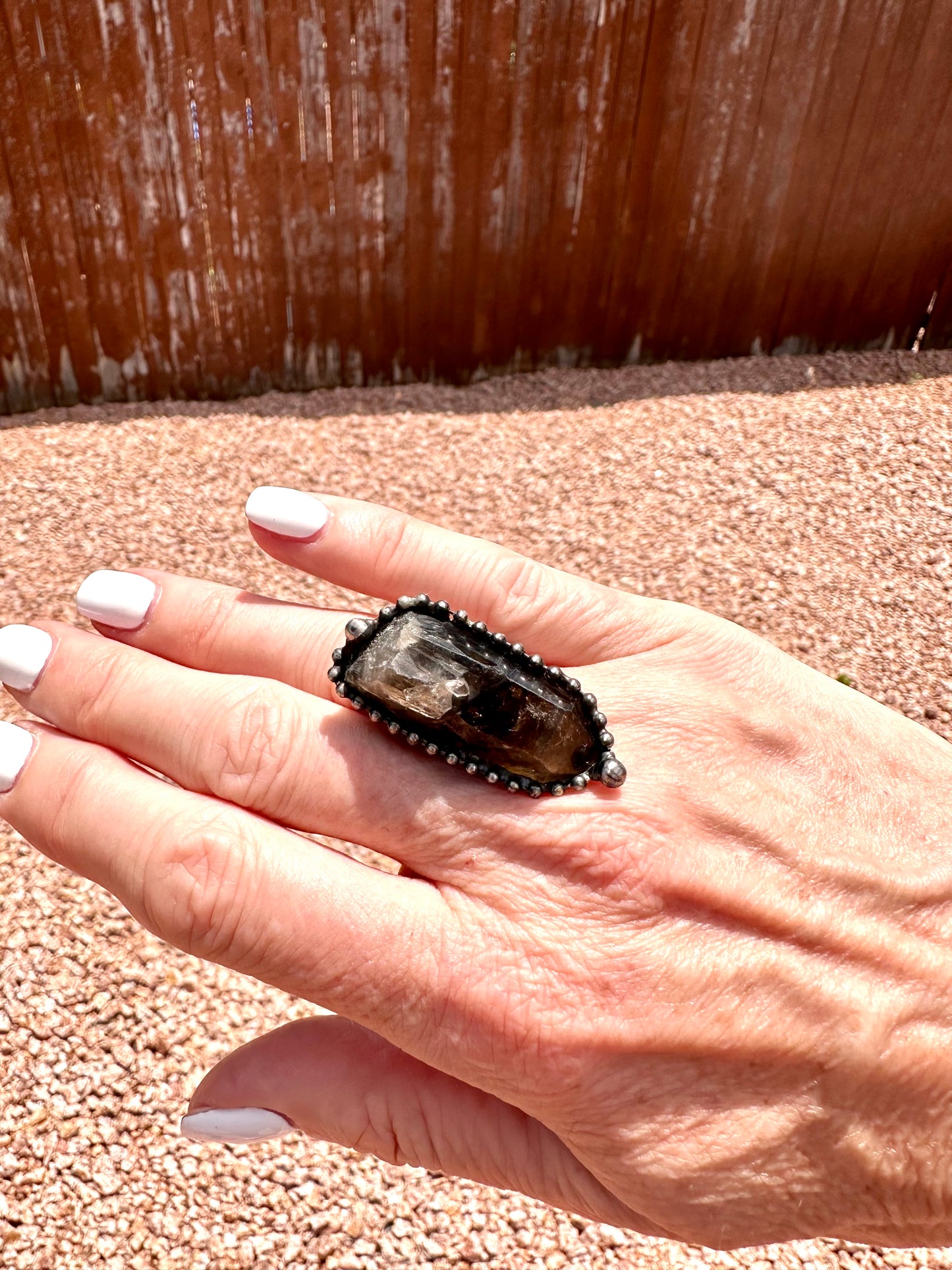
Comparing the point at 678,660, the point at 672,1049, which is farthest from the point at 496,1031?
the point at 678,660

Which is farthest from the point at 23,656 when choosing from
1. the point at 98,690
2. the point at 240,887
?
the point at 240,887

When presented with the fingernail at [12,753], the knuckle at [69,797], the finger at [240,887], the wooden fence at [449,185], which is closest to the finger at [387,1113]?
the finger at [240,887]

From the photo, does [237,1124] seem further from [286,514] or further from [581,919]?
[286,514]

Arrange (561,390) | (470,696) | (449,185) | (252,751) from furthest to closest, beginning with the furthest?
1. (561,390)
2. (449,185)
3. (252,751)
4. (470,696)

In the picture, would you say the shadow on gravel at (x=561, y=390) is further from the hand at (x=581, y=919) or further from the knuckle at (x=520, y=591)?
the hand at (x=581, y=919)

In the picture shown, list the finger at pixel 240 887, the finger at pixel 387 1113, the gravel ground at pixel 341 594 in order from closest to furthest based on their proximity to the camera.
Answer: the finger at pixel 240 887
the finger at pixel 387 1113
the gravel ground at pixel 341 594

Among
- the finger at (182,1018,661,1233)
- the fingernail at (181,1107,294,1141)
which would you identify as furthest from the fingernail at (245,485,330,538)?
the fingernail at (181,1107,294,1141)
